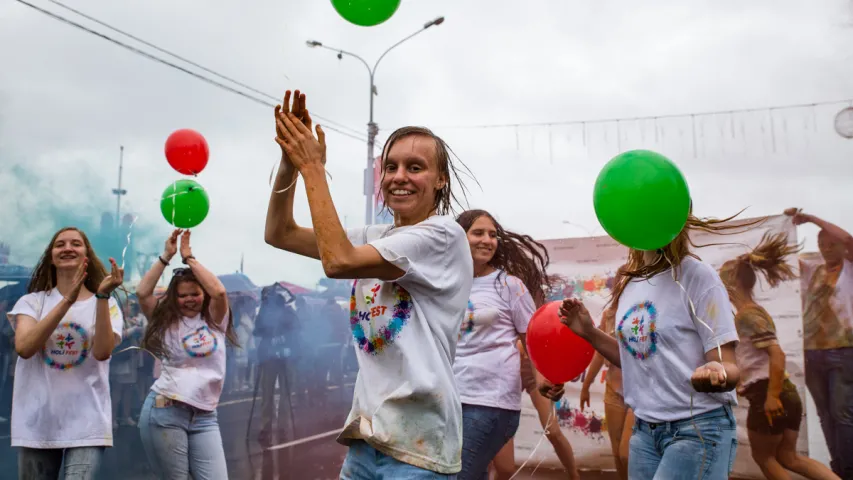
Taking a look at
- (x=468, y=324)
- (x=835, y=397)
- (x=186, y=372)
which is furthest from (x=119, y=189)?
(x=835, y=397)

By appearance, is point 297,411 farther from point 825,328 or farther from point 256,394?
point 825,328

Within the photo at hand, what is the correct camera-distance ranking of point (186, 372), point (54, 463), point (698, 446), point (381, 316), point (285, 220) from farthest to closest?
point (186, 372) < point (54, 463) < point (698, 446) < point (285, 220) < point (381, 316)

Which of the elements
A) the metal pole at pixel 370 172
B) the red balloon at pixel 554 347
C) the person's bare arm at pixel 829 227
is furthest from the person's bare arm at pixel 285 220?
the metal pole at pixel 370 172

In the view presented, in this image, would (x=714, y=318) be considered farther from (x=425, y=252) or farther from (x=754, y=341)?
(x=754, y=341)

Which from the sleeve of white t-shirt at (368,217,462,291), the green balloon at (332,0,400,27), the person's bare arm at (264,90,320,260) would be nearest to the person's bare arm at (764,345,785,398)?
the green balloon at (332,0,400,27)

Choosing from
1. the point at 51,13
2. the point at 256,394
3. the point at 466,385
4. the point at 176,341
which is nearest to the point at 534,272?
the point at 466,385

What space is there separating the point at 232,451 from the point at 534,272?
3.44m

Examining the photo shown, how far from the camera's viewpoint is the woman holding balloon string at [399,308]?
74.7 inches

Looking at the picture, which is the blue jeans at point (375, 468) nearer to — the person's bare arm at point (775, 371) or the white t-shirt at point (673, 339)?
the white t-shirt at point (673, 339)

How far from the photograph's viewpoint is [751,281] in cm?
618

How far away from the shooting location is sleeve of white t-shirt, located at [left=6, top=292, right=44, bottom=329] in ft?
12.7

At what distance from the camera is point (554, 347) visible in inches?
141

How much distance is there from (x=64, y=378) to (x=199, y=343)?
86 centimetres

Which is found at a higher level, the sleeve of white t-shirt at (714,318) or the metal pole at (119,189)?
the metal pole at (119,189)
